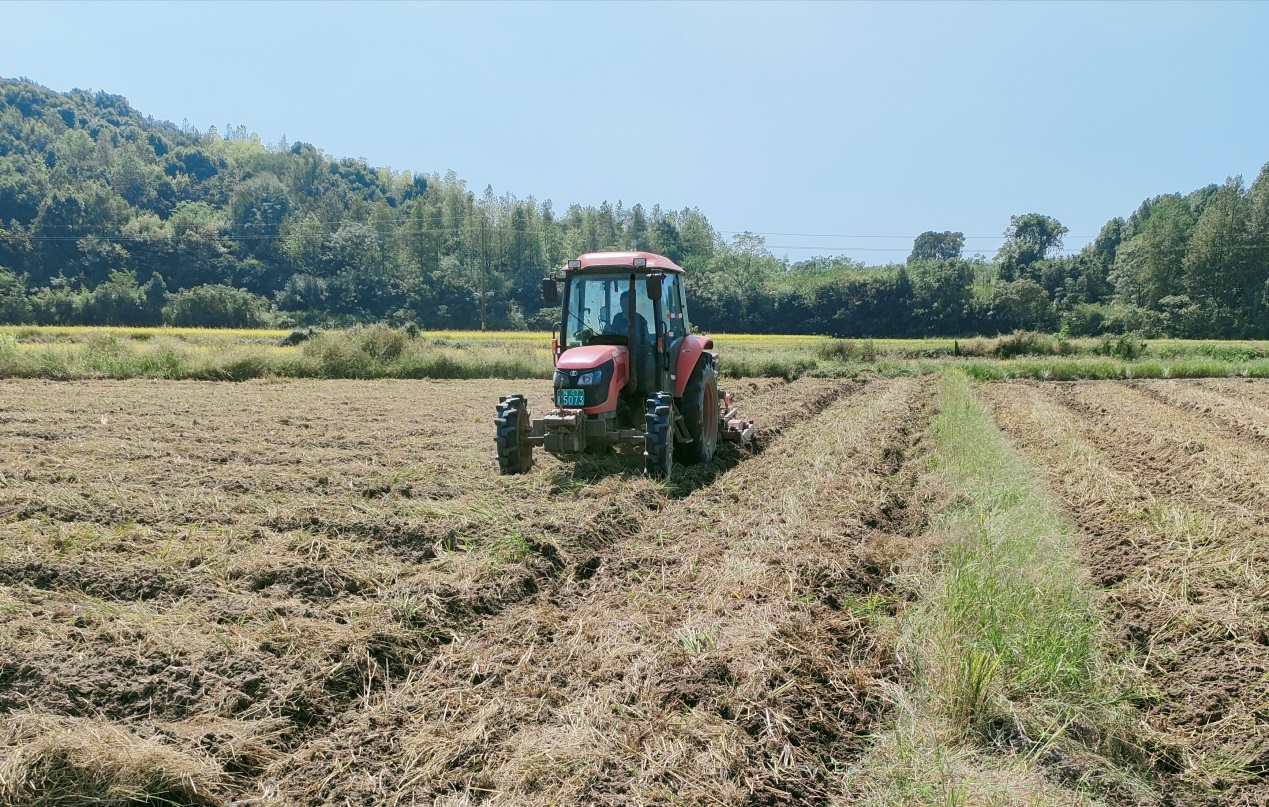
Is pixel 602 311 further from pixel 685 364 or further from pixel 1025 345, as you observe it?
pixel 1025 345

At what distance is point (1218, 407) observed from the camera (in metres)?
15.2

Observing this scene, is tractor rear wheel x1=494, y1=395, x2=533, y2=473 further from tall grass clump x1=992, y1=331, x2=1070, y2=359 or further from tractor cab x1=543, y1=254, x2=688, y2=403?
tall grass clump x1=992, y1=331, x2=1070, y2=359

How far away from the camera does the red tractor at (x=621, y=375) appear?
795 centimetres

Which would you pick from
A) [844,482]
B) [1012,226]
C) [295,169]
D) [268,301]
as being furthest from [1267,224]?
[295,169]

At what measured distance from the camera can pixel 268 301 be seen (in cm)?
6341

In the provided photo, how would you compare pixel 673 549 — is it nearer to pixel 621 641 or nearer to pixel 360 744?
pixel 621 641

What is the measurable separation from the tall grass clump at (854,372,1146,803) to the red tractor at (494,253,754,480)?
3.69 m

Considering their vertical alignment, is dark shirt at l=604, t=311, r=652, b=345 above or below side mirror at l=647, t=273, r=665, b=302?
below

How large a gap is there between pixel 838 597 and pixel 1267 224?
70.4 meters

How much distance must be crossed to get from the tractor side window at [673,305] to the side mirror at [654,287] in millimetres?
707

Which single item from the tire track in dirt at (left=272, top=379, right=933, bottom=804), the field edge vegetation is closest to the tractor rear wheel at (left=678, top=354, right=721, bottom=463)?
the tire track in dirt at (left=272, top=379, right=933, bottom=804)

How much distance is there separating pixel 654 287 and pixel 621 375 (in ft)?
3.56

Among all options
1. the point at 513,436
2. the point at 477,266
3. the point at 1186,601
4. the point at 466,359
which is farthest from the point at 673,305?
the point at 477,266

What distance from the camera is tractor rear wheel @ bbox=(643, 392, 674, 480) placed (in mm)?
7906
